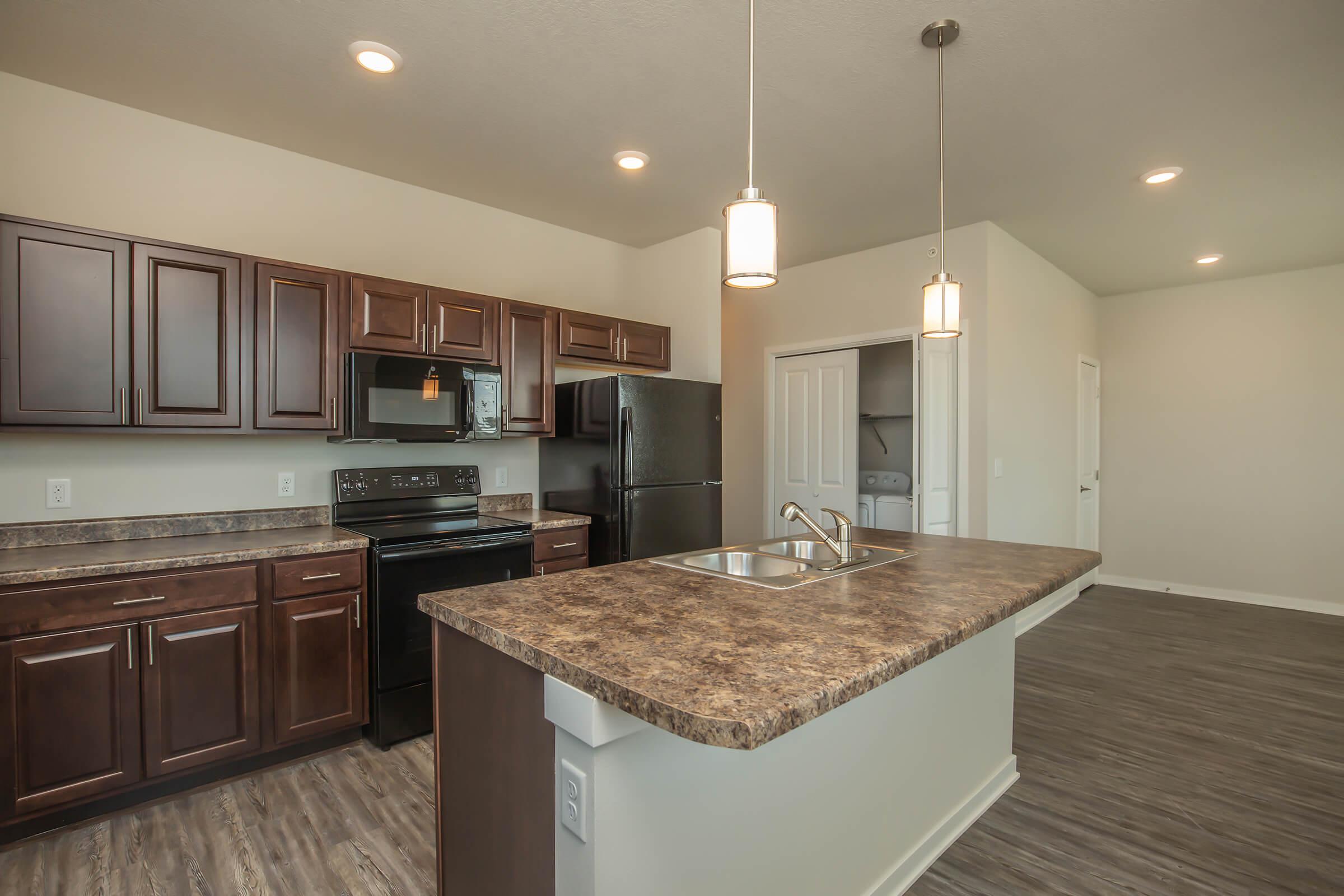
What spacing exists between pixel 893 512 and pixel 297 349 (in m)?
4.25

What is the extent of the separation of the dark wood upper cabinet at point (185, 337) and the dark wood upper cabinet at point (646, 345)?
6.32 feet

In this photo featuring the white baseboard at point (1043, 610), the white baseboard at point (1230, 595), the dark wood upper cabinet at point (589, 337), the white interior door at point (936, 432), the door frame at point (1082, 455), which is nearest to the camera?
the dark wood upper cabinet at point (589, 337)

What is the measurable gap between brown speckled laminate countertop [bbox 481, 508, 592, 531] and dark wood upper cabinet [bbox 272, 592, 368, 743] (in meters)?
0.86

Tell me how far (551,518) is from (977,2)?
266 centimetres

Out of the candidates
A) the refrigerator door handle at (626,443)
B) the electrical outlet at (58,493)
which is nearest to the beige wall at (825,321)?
the refrigerator door handle at (626,443)

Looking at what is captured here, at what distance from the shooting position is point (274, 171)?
9.47ft

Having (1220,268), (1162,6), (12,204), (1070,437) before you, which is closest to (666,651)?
(1162,6)

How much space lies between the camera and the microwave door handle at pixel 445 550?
2.60m

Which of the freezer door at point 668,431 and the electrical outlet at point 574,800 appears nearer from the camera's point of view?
the electrical outlet at point 574,800

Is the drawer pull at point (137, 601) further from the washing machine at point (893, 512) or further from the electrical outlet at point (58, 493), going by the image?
the washing machine at point (893, 512)

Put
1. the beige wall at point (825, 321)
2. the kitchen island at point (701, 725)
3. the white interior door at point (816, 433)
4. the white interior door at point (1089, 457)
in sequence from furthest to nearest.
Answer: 1. the white interior door at point (1089, 457)
2. the white interior door at point (816, 433)
3. the beige wall at point (825, 321)
4. the kitchen island at point (701, 725)

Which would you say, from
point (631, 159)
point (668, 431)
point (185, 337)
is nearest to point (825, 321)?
point (668, 431)

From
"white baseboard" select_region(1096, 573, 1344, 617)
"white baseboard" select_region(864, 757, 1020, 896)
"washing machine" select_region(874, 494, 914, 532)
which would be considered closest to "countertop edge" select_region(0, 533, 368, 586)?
"white baseboard" select_region(864, 757, 1020, 896)

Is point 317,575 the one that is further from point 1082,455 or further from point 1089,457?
point 1089,457
